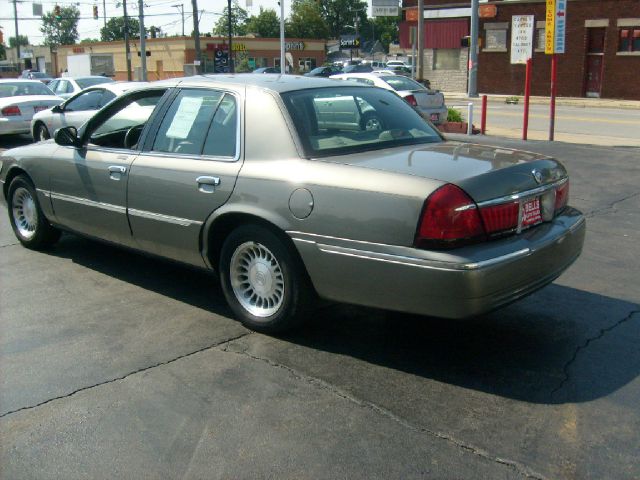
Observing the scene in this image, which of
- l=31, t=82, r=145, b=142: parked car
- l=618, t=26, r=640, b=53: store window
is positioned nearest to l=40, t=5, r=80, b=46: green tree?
l=618, t=26, r=640, b=53: store window

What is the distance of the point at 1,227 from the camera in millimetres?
7812

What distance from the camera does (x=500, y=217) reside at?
12.8 ft

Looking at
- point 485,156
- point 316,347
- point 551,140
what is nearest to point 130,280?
point 316,347

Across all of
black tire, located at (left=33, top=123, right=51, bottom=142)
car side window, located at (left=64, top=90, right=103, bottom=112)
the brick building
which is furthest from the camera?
the brick building

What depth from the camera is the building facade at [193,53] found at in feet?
217

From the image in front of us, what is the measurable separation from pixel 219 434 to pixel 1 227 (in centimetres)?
542

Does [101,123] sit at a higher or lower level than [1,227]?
higher

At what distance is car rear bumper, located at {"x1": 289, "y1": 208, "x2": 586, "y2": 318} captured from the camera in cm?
370

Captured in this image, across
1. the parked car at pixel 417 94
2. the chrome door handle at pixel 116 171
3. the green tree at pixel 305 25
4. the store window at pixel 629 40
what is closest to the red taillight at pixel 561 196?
the chrome door handle at pixel 116 171

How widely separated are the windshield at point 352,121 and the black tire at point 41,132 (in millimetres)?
10725

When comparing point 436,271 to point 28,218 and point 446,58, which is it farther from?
point 446,58

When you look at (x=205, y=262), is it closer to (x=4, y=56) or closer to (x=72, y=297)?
(x=72, y=297)

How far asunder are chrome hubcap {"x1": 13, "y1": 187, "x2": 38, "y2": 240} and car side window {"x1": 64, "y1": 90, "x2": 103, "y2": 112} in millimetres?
6579

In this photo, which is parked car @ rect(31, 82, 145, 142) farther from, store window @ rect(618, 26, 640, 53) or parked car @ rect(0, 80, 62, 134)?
store window @ rect(618, 26, 640, 53)
